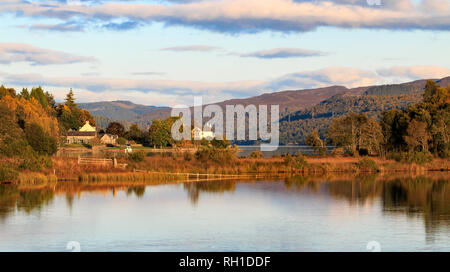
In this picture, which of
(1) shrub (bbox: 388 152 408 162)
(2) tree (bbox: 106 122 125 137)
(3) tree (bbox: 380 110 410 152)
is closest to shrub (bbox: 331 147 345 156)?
(3) tree (bbox: 380 110 410 152)

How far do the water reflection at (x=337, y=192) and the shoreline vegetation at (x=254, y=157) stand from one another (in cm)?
345

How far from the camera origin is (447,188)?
42.9 metres

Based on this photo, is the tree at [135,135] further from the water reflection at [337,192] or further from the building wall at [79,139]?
the water reflection at [337,192]

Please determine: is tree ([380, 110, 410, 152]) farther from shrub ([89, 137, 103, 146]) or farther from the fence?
shrub ([89, 137, 103, 146])

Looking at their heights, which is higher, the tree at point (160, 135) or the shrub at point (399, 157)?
the tree at point (160, 135)

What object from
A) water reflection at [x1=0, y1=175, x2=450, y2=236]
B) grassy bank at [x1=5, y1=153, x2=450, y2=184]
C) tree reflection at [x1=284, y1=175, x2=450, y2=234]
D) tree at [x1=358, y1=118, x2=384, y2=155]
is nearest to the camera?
tree reflection at [x1=284, y1=175, x2=450, y2=234]

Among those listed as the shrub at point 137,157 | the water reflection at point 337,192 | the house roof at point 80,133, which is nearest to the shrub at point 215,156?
the shrub at point 137,157

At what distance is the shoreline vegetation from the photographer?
47.2m

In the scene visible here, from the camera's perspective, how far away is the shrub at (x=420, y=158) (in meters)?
61.8

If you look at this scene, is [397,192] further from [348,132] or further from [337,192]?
[348,132]

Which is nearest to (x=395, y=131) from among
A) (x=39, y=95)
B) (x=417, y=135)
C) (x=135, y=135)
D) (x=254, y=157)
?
(x=417, y=135)
